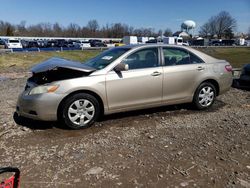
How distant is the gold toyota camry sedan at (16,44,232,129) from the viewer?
15.6 ft

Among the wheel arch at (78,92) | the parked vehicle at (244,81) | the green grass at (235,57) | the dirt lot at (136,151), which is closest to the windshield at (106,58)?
the wheel arch at (78,92)

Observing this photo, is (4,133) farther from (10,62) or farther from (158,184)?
(10,62)

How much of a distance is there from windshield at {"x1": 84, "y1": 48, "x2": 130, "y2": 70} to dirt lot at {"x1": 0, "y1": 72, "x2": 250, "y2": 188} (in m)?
1.07

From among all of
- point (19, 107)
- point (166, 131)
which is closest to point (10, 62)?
point (19, 107)

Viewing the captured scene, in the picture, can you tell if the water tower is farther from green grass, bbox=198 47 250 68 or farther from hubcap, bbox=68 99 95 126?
hubcap, bbox=68 99 95 126

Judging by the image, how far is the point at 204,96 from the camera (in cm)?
609

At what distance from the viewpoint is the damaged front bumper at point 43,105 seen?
466cm

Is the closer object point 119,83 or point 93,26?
point 119,83

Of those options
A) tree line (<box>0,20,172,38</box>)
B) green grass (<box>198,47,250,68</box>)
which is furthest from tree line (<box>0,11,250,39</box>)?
green grass (<box>198,47,250,68</box>)

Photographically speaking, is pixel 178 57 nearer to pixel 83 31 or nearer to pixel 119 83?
pixel 119 83

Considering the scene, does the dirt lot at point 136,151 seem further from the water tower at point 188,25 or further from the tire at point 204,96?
the water tower at point 188,25

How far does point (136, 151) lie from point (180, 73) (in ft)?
7.48

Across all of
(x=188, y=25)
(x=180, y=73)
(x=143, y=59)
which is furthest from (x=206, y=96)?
(x=188, y=25)

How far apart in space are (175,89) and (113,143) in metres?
2.01
